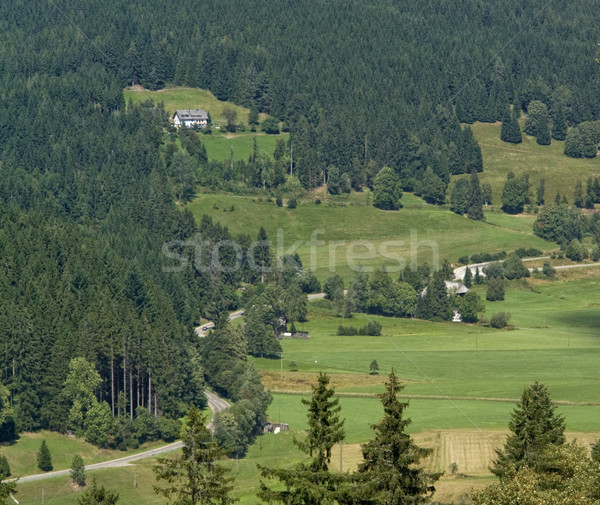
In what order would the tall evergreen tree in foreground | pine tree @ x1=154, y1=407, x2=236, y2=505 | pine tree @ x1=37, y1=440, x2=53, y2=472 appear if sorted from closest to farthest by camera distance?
the tall evergreen tree in foreground → pine tree @ x1=154, y1=407, x2=236, y2=505 → pine tree @ x1=37, y1=440, x2=53, y2=472

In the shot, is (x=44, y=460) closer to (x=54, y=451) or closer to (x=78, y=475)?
(x=54, y=451)

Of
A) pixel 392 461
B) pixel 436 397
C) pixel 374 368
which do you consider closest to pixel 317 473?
pixel 392 461

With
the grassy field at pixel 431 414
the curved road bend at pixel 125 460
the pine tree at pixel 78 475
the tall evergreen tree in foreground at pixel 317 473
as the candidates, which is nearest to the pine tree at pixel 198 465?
the tall evergreen tree in foreground at pixel 317 473

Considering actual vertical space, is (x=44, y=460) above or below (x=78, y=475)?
below

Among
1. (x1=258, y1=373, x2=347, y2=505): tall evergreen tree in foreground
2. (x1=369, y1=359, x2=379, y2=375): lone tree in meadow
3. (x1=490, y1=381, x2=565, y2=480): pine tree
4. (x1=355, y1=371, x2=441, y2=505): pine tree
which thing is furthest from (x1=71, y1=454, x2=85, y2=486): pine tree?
(x1=258, y1=373, x2=347, y2=505): tall evergreen tree in foreground

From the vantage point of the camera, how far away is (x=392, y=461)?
7519cm

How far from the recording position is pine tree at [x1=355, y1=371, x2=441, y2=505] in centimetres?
7425

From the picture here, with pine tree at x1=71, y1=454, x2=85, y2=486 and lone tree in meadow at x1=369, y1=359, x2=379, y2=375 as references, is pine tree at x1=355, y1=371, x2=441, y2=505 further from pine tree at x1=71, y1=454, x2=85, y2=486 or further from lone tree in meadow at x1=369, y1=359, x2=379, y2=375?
lone tree in meadow at x1=369, y1=359, x2=379, y2=375

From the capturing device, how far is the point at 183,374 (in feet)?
563

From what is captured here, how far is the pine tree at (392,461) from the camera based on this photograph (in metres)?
74.2

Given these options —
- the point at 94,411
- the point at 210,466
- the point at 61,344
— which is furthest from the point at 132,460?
the point at 210,466

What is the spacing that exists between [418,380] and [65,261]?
5890cm

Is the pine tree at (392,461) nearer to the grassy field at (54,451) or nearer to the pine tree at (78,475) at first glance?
the pine tree at (78,475)

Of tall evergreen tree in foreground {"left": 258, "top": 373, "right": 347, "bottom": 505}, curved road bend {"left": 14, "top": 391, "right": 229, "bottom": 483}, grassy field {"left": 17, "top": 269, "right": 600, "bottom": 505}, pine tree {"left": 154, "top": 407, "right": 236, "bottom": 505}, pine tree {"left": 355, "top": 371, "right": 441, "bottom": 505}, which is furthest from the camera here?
curved road bend {"left": 14, "top": 391, "right": 229, "bottom": 483}
